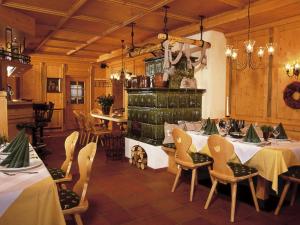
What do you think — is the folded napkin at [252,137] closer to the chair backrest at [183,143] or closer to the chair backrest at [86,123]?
the chair backrest at [183,143]

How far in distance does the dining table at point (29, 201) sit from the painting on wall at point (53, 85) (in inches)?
328

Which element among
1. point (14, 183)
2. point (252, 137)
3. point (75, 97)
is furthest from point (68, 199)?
point (75, 97)

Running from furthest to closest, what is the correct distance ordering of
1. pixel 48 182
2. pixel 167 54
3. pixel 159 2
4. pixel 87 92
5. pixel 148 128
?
pixel 87 92 → pixel 148 128 → pixel 167 54 → pixel 159 2 → pixel 48 182

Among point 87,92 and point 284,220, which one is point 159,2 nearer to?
point 284,220

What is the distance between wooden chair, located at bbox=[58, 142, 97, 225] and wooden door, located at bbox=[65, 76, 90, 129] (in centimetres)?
810

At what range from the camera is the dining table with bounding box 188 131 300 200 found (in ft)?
9.28

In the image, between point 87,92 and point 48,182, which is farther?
point 87,92

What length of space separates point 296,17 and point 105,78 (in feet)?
26.1

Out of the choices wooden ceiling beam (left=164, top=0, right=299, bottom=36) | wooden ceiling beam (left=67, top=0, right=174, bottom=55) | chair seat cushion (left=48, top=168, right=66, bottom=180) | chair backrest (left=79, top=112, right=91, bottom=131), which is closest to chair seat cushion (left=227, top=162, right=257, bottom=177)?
chair seat cushion (left=48, top=168, right=66, bottom=180)

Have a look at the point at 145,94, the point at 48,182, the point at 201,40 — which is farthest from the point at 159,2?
the point at 48,182

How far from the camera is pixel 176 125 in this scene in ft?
15.7

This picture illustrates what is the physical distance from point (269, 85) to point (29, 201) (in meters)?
4.46

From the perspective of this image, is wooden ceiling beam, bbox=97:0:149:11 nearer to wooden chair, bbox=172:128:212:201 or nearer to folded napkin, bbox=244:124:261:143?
wooden chair, bbox=172:128:212:201

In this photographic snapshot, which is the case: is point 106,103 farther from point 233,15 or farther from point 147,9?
point 233,15
